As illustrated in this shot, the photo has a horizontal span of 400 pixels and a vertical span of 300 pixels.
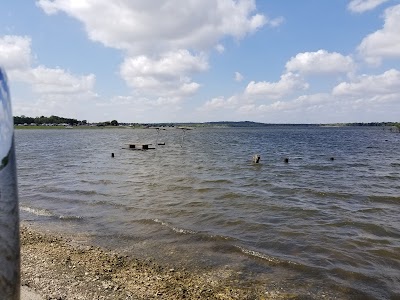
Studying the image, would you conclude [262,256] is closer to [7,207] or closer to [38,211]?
[7,207]

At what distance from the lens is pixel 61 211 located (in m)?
16.9

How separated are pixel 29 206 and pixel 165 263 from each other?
11.5m

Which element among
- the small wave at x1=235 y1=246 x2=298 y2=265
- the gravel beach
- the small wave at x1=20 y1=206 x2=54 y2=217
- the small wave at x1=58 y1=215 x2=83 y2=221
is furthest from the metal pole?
the small wave at x1=20 y1=206 x2=54 y2=217

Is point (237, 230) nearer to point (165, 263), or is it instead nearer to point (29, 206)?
point (165, 263)

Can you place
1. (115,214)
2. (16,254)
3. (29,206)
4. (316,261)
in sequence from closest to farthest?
(16,254), (316,261), (115,214), (29,206)

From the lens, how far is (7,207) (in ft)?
8.02

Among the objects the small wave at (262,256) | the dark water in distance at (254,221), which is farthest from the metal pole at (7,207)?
the small wave at (262,256)

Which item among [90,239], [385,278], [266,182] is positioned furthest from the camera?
[266,182]

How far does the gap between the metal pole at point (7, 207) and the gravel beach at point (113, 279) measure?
543 cm

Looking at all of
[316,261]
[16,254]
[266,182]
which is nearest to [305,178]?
[266,182]

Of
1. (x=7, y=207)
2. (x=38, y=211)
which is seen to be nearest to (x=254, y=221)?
(x=38, y=211)

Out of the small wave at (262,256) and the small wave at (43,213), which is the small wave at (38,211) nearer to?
the small wave at (43,213)

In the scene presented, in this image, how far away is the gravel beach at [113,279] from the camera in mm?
7738

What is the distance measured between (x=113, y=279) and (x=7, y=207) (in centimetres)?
679
